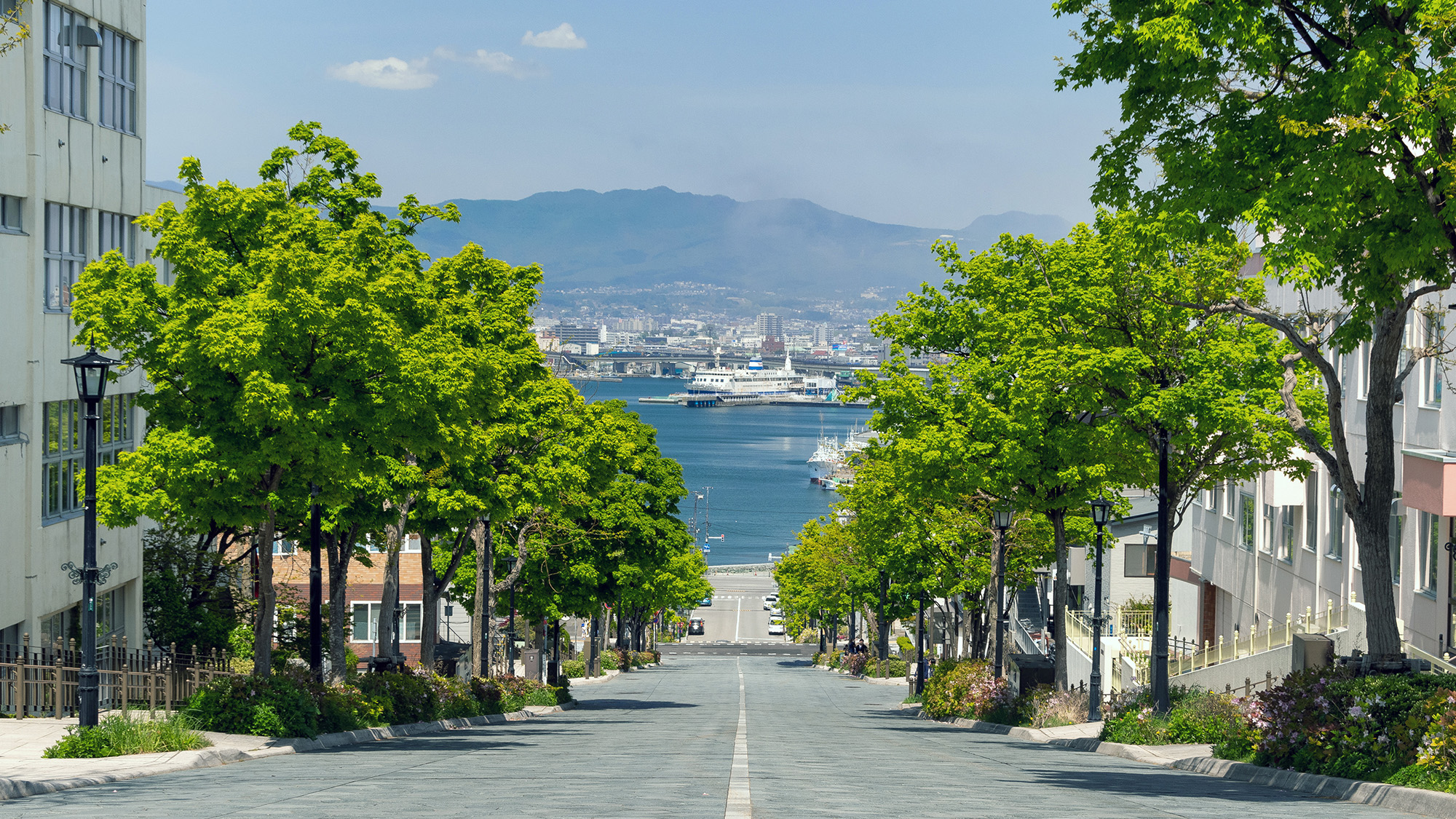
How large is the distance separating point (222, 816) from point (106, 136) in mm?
25488

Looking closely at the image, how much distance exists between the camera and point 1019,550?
132 feet

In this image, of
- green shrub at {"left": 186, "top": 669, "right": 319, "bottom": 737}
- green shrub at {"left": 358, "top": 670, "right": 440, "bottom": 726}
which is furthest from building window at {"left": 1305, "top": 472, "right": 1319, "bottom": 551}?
green shrub at {"left": 186, "top": 669, "right": 319, "bottom": 737}

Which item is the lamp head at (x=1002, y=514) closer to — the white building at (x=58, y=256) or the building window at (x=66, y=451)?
the white building at (x=58, y=256)

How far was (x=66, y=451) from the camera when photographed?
3017 cm

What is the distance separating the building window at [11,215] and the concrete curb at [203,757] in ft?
42.5

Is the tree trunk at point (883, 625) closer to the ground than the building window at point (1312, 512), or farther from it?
closer to the ground

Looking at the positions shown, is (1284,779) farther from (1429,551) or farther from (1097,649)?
(1429,551)

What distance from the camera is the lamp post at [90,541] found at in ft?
58.2

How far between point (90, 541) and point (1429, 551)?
83.7 ft

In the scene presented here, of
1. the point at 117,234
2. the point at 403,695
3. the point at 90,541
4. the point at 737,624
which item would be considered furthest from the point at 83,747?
the point at 737,624

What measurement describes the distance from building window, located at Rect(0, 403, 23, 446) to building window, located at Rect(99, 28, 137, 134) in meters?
7.71

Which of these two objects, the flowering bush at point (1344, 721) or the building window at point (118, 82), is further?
the building window at point (118, 82)

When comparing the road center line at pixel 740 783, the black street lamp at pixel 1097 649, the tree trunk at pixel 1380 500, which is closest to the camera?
the road center line at pixel 740 783

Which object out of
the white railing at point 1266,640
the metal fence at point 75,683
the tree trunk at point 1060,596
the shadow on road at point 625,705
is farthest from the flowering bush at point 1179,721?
the shadow on road at point 625,705
